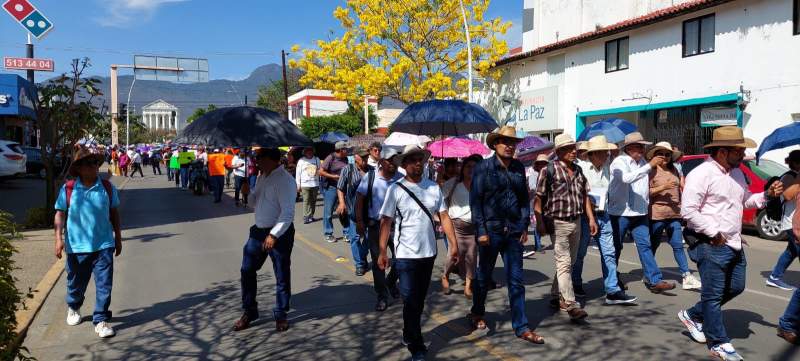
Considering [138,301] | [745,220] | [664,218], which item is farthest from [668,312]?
[745,220]

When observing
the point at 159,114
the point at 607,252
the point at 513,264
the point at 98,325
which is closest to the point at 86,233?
the point at 98,325

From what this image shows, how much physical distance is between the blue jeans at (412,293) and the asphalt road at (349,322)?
0.32 metres

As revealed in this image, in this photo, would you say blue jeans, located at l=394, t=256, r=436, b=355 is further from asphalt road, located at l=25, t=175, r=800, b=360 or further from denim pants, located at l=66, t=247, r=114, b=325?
denim pants, located at l=66, t=247, r=114, b=325

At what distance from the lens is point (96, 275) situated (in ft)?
17.6

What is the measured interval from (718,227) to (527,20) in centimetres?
2994

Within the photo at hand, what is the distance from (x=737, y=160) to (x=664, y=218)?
235cm

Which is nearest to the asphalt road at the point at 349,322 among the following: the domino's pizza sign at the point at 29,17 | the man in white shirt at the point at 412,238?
the man in white shirt at the point at 412,238

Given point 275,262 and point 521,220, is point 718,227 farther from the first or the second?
point 275,262

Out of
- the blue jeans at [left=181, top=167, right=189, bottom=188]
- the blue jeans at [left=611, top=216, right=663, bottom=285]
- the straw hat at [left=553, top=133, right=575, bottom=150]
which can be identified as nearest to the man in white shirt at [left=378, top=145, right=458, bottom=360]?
the straw hat at [left=553, top=133, right=575, bottom=150]

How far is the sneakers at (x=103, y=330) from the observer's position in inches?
207

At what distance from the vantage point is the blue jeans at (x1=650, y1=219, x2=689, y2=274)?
6.73 meters

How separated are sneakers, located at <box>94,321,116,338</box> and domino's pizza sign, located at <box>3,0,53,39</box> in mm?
11228

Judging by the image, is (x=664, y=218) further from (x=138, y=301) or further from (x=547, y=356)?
(x=138, y=301)

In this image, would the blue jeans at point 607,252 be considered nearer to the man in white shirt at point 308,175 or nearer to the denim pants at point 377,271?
the denim pants at point 377,271
